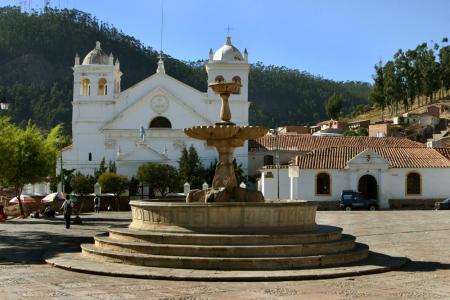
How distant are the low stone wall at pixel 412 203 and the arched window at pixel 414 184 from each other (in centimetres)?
64

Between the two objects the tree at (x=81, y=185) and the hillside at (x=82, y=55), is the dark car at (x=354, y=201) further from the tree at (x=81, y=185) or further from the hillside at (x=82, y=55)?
the hillside at (x=82, y=55)

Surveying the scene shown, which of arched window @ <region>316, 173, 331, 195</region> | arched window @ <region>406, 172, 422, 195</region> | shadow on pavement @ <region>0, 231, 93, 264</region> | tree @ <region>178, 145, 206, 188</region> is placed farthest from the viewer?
tree @ <region>178, 145, 206, 188</region>

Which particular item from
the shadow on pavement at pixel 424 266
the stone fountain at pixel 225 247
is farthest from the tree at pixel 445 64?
the stone fountain at pixel 225 247

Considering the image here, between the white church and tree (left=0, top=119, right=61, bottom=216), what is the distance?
17445 mm

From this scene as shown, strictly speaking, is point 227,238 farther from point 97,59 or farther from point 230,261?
point 97,59

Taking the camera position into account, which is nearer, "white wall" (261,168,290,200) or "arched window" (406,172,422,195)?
"white wall" (261,168,290,200)

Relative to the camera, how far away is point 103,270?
1155cm

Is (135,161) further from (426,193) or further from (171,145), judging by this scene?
(426,193)

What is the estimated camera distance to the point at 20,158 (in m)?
33.5

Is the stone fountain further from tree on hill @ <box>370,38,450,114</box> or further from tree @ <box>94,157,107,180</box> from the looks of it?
tree on hill @ <box>370,38,450,114</box>

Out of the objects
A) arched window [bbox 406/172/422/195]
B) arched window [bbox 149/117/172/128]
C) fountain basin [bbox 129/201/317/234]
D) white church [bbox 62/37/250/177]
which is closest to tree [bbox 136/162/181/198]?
white church [bbox 62/37/250/177]

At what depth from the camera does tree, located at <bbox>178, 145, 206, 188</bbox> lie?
162 ft

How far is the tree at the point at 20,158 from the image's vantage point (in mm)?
32281

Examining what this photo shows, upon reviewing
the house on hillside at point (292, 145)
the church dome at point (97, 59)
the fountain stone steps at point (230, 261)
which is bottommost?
the fountain stone steps at point (230, 261)
